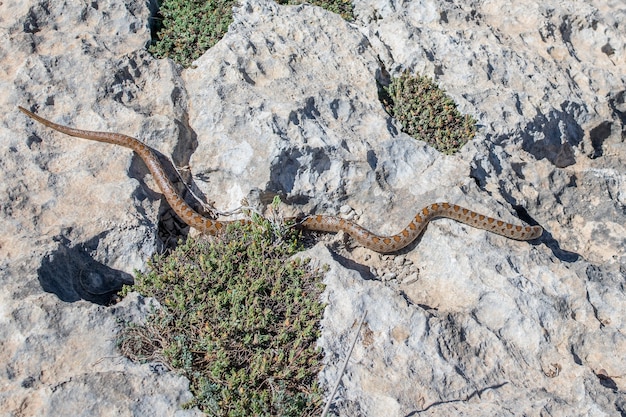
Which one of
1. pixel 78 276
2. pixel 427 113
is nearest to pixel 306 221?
pixel 427 113

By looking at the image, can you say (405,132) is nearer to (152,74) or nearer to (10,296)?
(152,74)

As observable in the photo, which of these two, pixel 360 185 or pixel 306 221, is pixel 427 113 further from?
pixel 306 221

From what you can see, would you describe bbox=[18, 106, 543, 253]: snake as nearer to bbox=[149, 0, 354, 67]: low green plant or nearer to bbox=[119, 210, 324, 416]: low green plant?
bbox=[119, 210, 324, 416]: low green plant

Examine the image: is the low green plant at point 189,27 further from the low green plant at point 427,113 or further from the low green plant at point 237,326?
the low green plant at point 237,326

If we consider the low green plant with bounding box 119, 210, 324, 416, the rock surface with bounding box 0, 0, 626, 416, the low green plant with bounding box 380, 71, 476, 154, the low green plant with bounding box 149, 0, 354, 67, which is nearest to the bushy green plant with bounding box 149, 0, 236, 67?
the low green plant with bounding box 149, 0, 354, 67

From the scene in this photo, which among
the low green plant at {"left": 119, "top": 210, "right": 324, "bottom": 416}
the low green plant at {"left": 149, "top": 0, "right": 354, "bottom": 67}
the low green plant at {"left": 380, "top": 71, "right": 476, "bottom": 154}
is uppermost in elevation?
the low green plant at {"left": 149, "top": 0, "right": 354, "bottom": 67}

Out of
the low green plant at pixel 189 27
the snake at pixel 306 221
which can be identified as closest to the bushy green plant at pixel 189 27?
the low green plant at pixel 189 27
